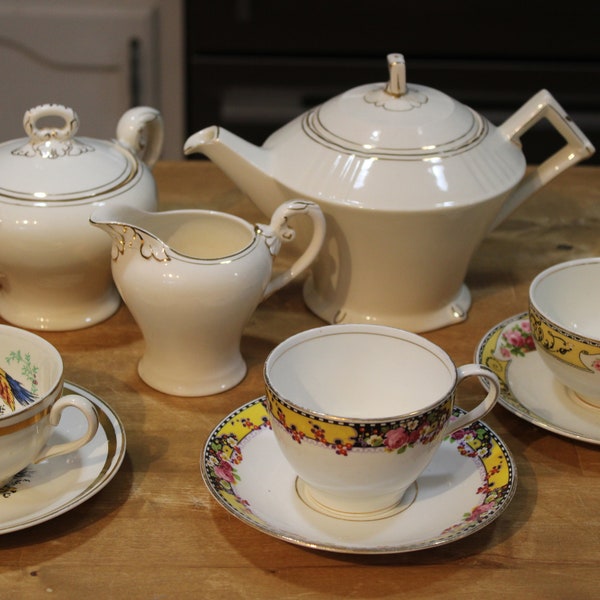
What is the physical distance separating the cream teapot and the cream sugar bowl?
73 mm

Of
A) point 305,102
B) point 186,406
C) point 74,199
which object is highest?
point 74,199

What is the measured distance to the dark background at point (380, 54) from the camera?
5.22ft

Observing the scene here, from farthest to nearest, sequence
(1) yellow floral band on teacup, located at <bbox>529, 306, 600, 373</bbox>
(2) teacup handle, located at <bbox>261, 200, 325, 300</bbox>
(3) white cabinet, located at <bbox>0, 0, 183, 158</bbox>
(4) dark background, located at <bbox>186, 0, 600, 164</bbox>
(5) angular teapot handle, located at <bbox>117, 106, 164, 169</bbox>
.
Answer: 1. (3) white cabinet, located at <bbox>0, 0, 183, 158</bbox>
2. (4) dark background, located at <bbox>186, 0, 600, 164</bbox>
3. (5) angular teapot handle, located at <bbox>117, 106, 164, 169</bbox>
4. (2) teacup handle, located at <bbox>261, 200, 325, 300</bbox>
5. (1) yellow floral band on teacup, located at <bbox>529, 306, 600, 373</bbox>

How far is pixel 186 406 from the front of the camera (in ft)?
2.53

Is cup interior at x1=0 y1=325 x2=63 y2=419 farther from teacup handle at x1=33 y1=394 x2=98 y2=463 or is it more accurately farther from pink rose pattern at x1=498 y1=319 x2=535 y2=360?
pink rose pattern at x1=498 y1=319 x2=535 y2=360

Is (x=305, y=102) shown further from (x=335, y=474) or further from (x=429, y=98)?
(x=335, y=474)

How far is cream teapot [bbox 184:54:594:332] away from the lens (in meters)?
0.82

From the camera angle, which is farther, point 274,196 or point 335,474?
point 274,196

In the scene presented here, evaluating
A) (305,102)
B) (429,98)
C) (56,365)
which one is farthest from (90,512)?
(305,102)

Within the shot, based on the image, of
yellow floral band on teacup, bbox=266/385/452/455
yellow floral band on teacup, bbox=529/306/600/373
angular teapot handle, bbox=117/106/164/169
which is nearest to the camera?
yellow floral band on teacup, bbox=266/385/452/455

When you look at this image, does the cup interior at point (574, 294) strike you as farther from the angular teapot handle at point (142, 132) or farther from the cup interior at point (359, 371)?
the angular teapot handle at point (142, 132)

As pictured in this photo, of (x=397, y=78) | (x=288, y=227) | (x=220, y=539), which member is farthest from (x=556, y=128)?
(x=220, y=539)

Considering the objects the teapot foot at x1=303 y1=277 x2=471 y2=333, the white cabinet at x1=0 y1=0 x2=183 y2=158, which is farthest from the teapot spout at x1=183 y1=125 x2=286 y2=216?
the white cabinet at x1=0 y1=0 x2=183 y2=158

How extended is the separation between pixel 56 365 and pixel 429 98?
40 centimetres
